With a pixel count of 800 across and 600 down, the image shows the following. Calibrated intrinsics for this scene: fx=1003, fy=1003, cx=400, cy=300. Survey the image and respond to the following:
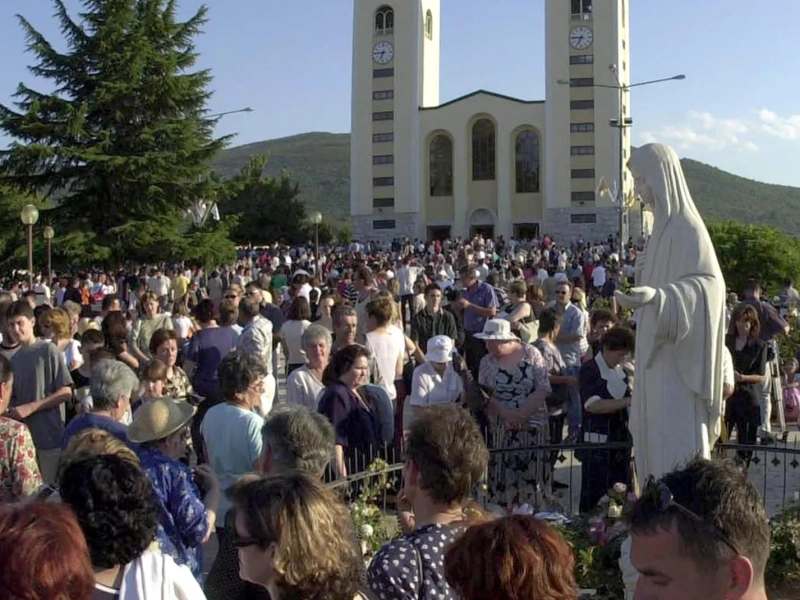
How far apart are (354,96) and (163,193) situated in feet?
105

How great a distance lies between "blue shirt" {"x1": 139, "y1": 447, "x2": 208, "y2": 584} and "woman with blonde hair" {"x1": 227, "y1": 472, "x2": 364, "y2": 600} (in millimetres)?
1164

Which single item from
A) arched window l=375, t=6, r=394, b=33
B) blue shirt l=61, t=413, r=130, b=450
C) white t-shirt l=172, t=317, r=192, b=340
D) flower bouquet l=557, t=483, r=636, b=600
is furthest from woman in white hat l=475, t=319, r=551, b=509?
arched window l=375, t=6, r=394, b=33

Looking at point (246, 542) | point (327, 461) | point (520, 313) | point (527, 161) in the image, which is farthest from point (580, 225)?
point (246, 542)

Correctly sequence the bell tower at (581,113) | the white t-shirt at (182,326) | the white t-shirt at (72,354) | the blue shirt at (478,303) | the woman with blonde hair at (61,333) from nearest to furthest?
the woman with blonde hair at (61,333)
the white t-shirt at (72,354)
the white t-shirt at (182,326)
the blue shirt at (478,303)
the bell tower at (581,113)

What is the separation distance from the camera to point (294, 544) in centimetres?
309

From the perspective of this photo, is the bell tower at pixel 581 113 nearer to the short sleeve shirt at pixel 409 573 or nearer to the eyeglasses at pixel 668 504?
the short sleeve shirt at pixel 409 573

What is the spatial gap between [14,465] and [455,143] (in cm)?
6584

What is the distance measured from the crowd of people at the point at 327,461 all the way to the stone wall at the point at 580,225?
172 ft

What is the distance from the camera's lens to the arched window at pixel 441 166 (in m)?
70.2

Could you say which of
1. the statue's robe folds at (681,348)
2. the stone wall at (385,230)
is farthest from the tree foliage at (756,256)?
the stone wall at (385,230)

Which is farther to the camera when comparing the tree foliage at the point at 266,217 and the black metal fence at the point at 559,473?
the tree foliage at the point at 266,217

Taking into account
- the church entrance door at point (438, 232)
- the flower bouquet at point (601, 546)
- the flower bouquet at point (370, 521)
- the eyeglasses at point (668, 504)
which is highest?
the church entrance door at point (438, 232)

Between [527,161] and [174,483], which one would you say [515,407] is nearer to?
[174,483]

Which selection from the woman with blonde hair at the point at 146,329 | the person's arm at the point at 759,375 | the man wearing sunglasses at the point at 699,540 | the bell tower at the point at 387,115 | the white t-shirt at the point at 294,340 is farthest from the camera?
the bell tower at the point at 387,115
